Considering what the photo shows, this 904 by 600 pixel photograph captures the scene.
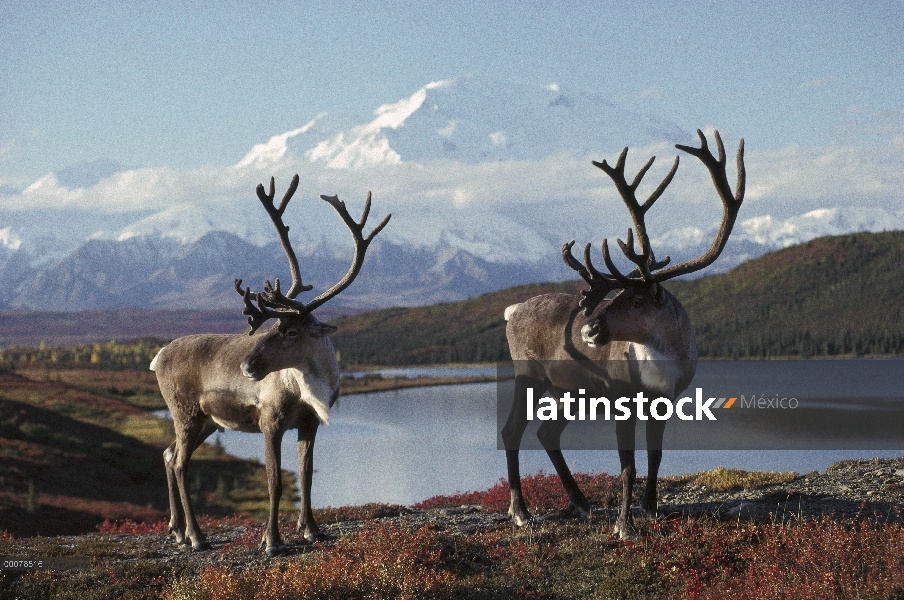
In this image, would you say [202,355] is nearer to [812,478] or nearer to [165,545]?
[165,545]

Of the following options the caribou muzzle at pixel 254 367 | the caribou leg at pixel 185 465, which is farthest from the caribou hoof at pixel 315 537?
the caribou muzzle at pixel 254 367

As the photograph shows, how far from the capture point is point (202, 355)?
1170 cm

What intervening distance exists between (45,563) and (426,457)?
26.3 metres

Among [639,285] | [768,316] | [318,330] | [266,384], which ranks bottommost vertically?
[266,384]

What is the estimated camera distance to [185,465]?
1170 centimetres

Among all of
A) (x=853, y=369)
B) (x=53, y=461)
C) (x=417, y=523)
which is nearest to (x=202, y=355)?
(x=417, y=523)

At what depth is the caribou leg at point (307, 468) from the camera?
35.8ft

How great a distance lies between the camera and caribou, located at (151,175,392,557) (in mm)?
10594

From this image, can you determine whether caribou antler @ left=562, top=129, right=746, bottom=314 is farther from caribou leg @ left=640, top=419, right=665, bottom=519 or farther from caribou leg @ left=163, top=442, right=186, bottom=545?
caribou leg @ left=163, top=442, right=186, bottom=545

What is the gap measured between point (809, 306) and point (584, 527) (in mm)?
127320

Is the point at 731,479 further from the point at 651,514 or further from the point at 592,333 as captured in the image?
the point at 592,333

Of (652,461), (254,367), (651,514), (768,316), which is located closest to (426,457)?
(254,367)

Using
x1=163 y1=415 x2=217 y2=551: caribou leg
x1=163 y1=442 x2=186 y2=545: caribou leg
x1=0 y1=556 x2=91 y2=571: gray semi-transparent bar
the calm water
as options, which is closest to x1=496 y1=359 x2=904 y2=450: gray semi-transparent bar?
the calm water

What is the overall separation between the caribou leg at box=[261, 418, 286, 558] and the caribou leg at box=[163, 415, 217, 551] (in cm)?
128
